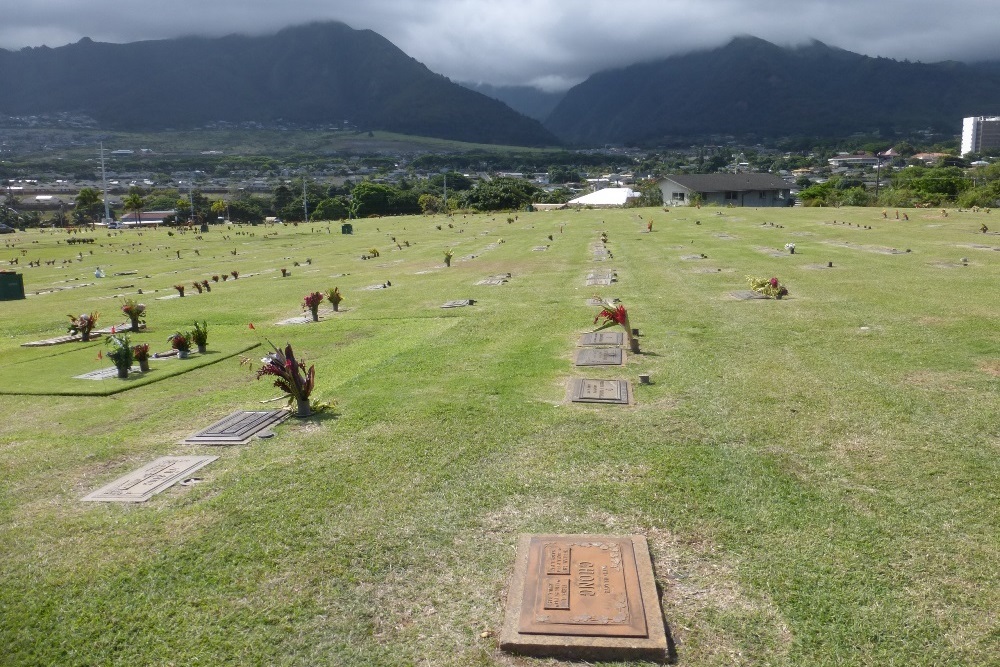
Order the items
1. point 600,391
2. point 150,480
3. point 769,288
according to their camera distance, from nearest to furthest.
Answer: point 150,480 → point 600,391 → point 769,288

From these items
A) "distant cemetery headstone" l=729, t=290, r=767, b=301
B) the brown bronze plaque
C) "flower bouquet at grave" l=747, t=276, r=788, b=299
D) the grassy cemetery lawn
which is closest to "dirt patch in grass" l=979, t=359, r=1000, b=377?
the grassy cemetery lawn

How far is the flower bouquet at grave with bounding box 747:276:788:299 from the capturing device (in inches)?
691

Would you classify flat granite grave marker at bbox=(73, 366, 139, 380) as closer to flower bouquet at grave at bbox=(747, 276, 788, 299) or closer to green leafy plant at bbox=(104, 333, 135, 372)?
green leafy plant at bbox=(104, 333, 135, 372)

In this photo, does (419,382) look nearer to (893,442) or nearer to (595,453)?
(595,453)

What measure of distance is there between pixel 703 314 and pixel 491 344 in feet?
17.8

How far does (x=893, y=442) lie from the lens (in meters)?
7.94

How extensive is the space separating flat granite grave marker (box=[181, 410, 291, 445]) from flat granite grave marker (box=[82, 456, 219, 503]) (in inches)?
22.1

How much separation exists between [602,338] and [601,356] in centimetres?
153

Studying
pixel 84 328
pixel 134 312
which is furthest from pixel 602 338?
pixel 84 328

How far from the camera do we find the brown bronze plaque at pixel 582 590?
494cm

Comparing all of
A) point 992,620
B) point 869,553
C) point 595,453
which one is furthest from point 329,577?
point 992,620

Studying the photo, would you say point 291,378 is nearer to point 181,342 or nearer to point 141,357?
point 141,357

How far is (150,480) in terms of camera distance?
308 inches

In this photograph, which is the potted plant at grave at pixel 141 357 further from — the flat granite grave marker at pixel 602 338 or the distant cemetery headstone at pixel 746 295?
the distant cemetery headstone at pixel 746 295
